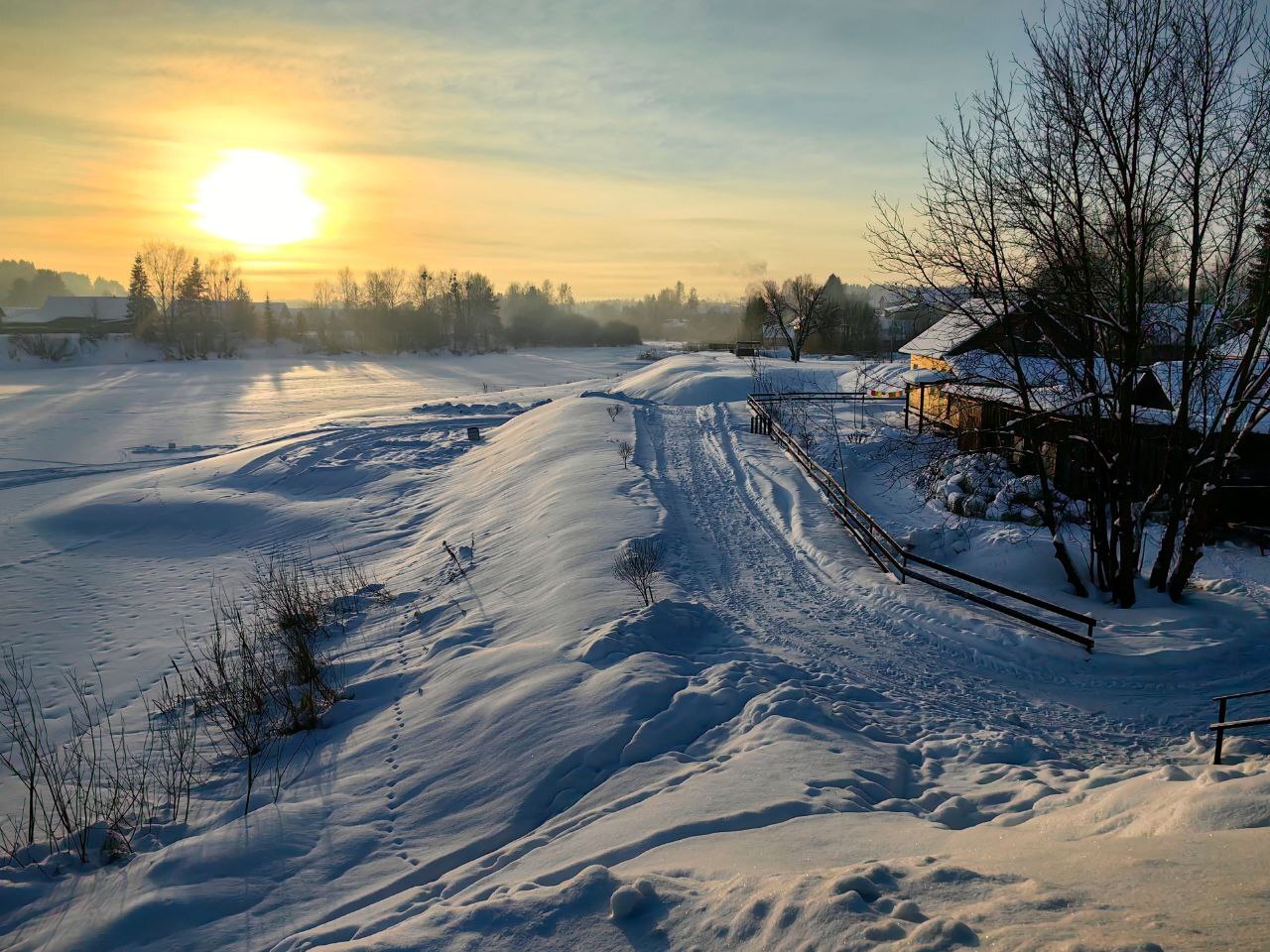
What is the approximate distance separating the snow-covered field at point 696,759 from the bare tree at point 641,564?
0.33 metres

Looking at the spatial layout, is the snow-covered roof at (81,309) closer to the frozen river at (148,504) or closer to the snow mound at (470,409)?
the frozen river at (148,504)

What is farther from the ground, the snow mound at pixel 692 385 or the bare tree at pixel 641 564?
the snow mound at pixel 692 385

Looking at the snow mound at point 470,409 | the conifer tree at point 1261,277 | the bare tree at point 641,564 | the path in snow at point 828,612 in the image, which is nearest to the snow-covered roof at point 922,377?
the path in snow at point 828,612

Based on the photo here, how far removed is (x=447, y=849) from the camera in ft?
22.2

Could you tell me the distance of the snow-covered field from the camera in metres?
4.76

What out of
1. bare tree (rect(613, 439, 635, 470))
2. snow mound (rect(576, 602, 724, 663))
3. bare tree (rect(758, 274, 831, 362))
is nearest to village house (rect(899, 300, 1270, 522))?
snow mound (rect(576, 602, 724, 663))

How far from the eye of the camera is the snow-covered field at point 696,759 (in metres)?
4.76

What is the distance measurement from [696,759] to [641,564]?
16.8 ft

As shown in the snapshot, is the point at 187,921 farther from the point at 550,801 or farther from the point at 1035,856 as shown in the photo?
the point at 1035,856

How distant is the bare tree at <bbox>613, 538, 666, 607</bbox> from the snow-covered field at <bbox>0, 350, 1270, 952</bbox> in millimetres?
326

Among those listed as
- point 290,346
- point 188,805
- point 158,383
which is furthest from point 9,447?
point 290,346

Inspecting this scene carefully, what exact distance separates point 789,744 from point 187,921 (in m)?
5.47

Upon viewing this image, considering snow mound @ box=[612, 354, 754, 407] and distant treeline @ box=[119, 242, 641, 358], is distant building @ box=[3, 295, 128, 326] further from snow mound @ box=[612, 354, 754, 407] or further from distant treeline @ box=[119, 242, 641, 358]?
snow mound @ box=[612, 354, 754, 407]

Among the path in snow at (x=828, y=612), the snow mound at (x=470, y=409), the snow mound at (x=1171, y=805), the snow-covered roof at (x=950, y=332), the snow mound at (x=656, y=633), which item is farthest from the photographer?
the snow mound at (x=470, y=409)
